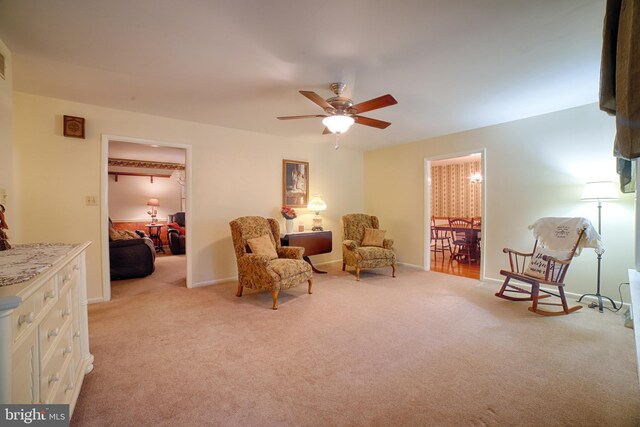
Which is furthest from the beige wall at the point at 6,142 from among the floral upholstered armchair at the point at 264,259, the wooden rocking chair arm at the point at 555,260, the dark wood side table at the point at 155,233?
the dark wood side table at the point at 155,233

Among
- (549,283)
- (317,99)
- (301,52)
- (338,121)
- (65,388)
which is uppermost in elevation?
(301,52)

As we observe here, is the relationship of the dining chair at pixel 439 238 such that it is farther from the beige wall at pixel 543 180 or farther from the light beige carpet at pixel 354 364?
the light beige carpet at pixel 354 364

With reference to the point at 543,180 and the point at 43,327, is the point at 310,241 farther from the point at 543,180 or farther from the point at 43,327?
the point at 43,327

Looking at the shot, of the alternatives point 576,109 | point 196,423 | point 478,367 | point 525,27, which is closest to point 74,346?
point 196,423

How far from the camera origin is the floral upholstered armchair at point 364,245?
430 cm

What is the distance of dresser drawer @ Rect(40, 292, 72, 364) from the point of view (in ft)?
3.82

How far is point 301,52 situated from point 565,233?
337 cm

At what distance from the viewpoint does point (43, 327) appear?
3.81ft

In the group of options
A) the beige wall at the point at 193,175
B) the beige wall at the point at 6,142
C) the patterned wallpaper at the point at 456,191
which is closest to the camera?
the beige wall at the point at 6,142

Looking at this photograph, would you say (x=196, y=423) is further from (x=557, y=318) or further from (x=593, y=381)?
(x=557, y=318)

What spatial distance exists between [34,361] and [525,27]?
3.17 metres

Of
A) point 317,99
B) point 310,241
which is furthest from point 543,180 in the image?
point 310,241

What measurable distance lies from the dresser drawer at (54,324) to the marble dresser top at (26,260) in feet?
0.71

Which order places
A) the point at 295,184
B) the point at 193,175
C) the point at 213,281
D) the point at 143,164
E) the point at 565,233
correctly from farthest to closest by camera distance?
the point at 143,164 → the point at 295,184 → the point at 213,281 → the point at 193,175 → the point at 565,233
